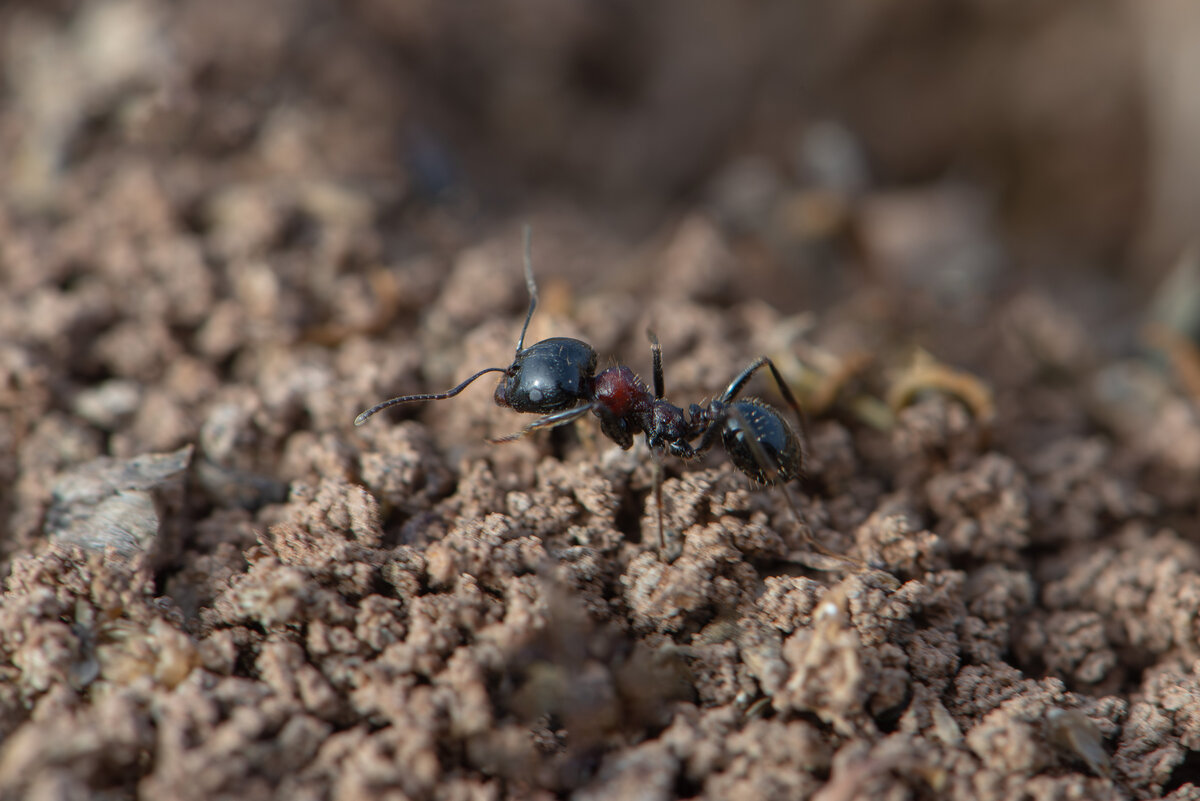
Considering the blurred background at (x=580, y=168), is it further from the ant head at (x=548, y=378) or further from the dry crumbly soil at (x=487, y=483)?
the ant head at (x=548, y=378)

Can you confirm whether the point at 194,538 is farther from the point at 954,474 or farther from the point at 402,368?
the point at 954,474

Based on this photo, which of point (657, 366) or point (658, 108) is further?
point (658, 108)

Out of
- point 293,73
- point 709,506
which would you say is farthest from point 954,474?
point 293,73

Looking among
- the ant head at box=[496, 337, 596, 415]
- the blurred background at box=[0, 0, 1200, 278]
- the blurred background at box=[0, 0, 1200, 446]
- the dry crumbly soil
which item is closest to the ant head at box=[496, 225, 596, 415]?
the ant head at box=[496, 337, 596, 415]

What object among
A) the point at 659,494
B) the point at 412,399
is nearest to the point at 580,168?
the point at 412,399

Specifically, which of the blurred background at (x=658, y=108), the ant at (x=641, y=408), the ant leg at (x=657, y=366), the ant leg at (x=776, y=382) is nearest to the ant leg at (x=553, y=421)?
the ant at (x=641, y=408)

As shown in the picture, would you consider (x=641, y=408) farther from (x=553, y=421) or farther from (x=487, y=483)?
(x=487, y=483)
